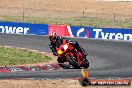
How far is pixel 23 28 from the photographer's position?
39.6 m

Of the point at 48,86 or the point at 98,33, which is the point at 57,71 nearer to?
the point at 48,86

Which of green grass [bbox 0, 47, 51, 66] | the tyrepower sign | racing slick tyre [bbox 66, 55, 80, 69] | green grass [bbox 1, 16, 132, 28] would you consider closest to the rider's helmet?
racing slick tyre [bbox 66, 55, 80, 69]

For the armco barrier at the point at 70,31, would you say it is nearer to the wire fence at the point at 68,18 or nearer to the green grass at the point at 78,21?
the wire fence at the point at 68,18

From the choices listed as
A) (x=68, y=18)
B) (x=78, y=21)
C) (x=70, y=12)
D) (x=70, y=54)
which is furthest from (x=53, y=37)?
(x=70, y=12)

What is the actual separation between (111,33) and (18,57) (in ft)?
44.4

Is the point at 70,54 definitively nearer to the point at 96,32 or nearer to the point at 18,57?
the point at 18,57

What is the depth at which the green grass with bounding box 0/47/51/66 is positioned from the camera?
24461mm

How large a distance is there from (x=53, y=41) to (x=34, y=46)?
11255mm

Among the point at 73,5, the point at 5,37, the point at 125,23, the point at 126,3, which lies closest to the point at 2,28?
the point at 5,37

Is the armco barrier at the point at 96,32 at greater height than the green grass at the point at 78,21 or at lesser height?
greater

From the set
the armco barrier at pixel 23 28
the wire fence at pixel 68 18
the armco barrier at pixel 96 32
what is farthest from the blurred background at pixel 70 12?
the armco barrier at pixel 23 28

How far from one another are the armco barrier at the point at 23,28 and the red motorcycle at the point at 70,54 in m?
17.5

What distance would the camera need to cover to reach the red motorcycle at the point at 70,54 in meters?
21.2

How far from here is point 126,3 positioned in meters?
71.7
